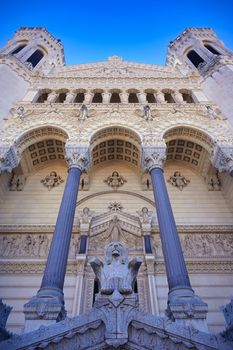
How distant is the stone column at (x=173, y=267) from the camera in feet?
20.5

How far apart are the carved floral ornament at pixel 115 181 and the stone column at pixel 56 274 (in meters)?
3.20

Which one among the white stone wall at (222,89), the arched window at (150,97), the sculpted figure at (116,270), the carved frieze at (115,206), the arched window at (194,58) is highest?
the arched window at (194,58)

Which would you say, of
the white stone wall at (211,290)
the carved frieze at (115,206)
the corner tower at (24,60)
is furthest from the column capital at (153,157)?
the corner tower at (24,60)

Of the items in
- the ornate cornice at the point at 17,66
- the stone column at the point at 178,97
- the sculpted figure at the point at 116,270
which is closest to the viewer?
the sculpted figure at the point at 116,270

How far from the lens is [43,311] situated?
20.3 ft

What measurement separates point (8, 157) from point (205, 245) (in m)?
9.39

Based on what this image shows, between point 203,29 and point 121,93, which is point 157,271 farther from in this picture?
point 203,29

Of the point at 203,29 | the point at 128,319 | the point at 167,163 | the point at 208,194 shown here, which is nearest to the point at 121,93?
the point at 167,163

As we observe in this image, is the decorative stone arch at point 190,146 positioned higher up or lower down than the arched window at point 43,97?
lower down

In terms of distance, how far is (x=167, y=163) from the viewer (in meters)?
15.4

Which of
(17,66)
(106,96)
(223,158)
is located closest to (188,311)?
(223,158)

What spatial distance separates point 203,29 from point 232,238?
2036 centimetres

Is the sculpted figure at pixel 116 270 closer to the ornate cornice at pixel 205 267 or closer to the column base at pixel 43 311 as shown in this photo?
the column base at pixel 43 311

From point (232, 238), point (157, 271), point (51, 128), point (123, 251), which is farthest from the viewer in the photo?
point (51, 128)
